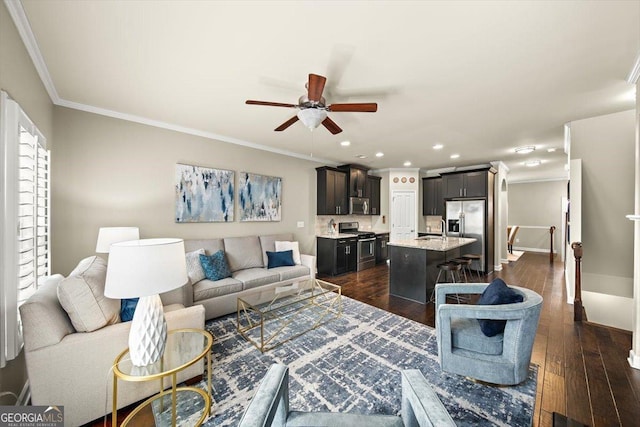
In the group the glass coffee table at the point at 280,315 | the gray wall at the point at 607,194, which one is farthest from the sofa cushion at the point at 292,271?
the gray wall at the point at 607,194

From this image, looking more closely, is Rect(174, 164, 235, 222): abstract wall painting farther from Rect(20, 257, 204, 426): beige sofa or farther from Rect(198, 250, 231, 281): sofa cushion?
Rect(20, 257, 204, 426): beige sofa

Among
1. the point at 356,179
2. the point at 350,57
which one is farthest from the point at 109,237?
the point at 356,179

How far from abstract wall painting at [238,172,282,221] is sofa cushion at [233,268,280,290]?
3.50 ft

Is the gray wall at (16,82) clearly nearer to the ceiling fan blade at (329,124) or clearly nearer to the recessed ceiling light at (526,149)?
the ceiling fan blade at (329,124)

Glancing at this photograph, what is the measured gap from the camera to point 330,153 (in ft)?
17.2

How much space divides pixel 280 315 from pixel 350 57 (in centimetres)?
299

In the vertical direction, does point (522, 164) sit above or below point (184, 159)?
above

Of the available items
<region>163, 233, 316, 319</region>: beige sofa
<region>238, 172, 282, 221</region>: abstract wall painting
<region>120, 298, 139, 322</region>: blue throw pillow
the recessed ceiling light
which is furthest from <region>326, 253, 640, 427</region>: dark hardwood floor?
<region>120, 298, 139, 322</region>: blue throw pillow

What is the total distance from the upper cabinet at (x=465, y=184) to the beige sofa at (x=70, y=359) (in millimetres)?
6597

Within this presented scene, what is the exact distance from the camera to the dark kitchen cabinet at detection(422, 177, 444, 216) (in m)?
6.75

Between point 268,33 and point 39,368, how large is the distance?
2.57m

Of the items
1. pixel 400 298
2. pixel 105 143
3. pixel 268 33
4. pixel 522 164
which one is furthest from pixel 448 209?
pixel 105 143

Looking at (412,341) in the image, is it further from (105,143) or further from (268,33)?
(105,143)

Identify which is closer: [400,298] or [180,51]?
[180,51]
